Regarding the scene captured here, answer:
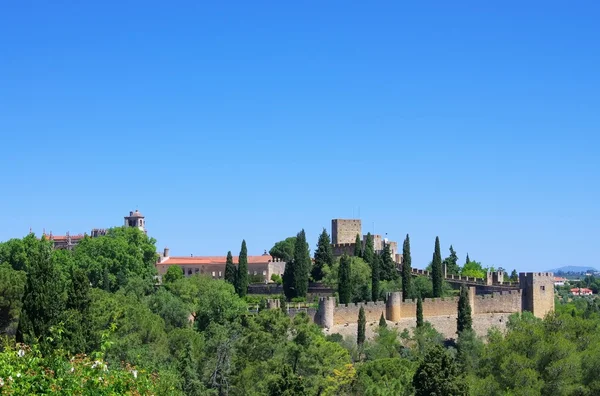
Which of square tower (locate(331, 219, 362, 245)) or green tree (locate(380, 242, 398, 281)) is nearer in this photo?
green tree (locate(380, 242, 398, 281))

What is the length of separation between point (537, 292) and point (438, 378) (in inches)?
1270

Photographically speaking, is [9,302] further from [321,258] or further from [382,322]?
[321,258]

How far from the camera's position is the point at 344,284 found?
63.6 meters

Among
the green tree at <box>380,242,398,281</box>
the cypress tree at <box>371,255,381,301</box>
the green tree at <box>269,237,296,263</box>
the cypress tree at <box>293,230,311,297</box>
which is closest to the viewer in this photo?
the cypress tree at <box>371,255,381,301</box>

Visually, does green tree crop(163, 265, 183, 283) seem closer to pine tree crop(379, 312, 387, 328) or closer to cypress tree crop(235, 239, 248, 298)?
cypress tree crop(235, 239, 248, 298)

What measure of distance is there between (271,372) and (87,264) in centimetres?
3683

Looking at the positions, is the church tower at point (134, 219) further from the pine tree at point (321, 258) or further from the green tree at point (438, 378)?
the green tree at point (438, 378)

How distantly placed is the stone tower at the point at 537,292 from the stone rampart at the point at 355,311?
36.0 ft

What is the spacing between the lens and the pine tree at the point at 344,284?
63406 mm

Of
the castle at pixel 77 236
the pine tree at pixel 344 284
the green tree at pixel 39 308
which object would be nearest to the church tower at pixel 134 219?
the castle at pixel 77 236

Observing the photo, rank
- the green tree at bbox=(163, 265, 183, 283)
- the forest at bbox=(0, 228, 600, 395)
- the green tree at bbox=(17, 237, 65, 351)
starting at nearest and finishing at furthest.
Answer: the green tree at bbox=(17, 237, 65, 351) < the forest at bbox=(0, 228, 600, 395) < the green tree at bbox=(163, 265, 183, 283)

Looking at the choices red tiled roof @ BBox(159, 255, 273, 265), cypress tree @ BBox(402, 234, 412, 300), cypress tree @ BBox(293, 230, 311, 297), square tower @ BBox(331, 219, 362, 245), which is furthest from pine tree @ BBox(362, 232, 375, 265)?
red tiled roof @ BBox(159, 255, 273, 265)

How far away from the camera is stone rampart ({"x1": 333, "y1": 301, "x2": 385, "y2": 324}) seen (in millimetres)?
59281

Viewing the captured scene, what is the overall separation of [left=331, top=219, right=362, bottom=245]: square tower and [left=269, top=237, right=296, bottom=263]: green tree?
227 inches
